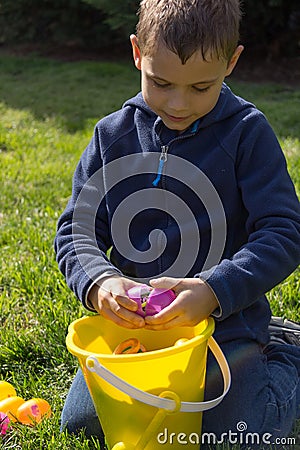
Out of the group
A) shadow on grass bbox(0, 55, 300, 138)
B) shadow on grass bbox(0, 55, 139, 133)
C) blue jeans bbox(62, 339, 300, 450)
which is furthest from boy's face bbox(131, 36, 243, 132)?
shadow on grass bbox(0, 55, 139, 133)

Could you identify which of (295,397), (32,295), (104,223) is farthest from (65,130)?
(295,397)

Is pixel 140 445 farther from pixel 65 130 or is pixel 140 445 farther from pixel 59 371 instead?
pixel 65 130

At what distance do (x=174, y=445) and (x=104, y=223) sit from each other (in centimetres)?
69

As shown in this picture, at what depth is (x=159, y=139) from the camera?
2.04 m

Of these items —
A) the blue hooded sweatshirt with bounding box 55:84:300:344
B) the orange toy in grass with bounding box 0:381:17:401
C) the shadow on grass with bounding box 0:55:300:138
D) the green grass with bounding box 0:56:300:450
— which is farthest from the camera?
the shadow on grass with bounding box 0:55:300:138

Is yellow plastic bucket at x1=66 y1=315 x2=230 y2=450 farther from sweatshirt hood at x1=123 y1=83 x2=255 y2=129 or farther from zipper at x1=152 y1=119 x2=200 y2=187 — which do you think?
sweatshirt hood at x1=123 y1=83 x2=255 y2=129

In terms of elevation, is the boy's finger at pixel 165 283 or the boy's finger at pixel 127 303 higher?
the boy's finger at pixel 165 283

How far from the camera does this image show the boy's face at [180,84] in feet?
5.72

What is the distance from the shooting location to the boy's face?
1.74m

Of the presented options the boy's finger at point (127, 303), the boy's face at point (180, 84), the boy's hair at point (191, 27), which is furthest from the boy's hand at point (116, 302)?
the boy's hair at point (191, 27)

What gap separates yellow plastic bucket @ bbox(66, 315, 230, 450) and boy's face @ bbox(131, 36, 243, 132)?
1.76 feet
